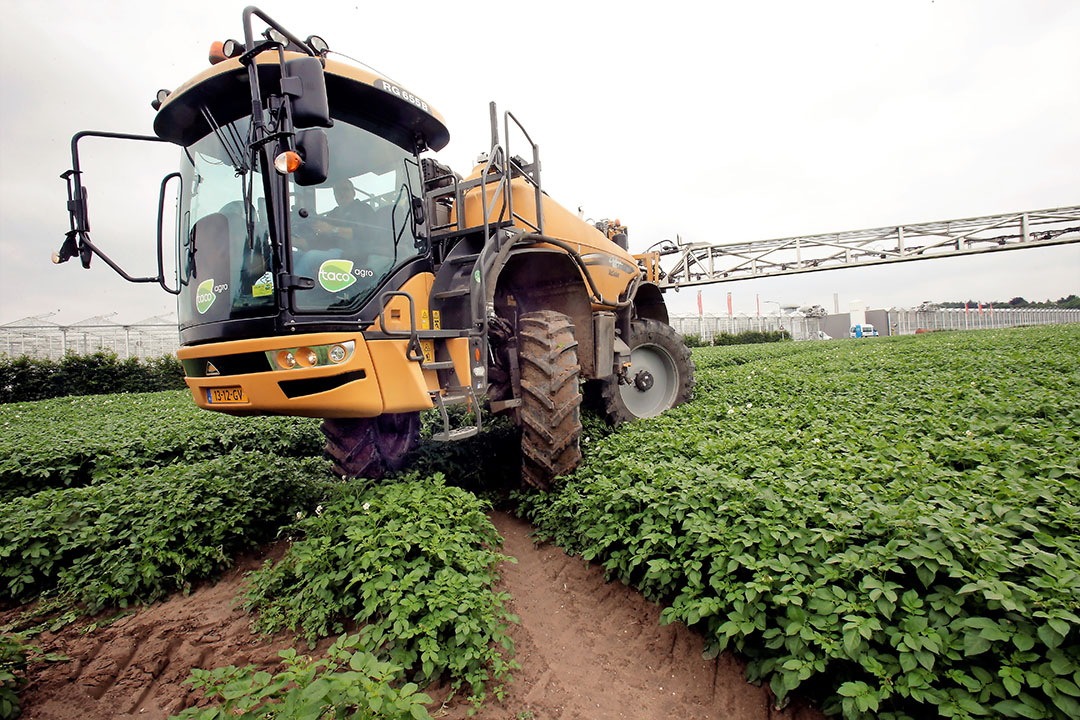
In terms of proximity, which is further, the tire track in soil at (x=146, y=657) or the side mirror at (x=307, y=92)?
the side mirror at (x=307, y=92)

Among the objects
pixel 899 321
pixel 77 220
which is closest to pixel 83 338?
pixel 77 220

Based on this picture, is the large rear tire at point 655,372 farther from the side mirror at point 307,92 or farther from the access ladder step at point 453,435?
the side mirror at point 307,92

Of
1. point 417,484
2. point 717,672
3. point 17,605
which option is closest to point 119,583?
point 17,605

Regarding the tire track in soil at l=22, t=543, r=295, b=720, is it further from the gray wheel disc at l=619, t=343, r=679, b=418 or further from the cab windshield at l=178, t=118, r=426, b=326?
the gray wheel disc at l=619, t=343, r=679, b=418

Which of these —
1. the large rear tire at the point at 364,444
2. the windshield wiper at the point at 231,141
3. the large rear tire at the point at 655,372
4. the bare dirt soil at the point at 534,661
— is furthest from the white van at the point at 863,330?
the windshield wiper at the point at 231,141

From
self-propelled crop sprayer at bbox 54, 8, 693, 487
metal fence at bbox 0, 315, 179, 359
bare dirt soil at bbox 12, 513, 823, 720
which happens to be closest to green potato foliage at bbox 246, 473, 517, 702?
bare dirt soil at bbox 12, 513, 823, 720

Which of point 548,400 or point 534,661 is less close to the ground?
point 548,400

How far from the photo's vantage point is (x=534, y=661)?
271 centimetres

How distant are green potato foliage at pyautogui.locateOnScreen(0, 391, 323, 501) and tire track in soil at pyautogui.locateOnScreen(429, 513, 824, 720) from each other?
159 inches

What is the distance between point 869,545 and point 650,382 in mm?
4443

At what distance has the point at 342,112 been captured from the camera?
139 inches

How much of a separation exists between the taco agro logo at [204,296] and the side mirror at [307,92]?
1.28m

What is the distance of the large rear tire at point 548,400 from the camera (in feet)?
13.5

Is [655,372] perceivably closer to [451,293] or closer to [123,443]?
[451,293]
